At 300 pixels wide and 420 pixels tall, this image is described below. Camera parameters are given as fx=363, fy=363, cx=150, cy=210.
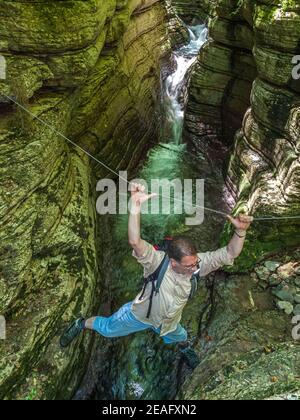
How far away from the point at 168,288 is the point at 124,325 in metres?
1.20

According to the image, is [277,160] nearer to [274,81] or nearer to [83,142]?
[274,81]

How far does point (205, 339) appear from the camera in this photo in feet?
22.7

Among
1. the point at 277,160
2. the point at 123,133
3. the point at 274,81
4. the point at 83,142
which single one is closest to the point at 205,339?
the point at 277,160

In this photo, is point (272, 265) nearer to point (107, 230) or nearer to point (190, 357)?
Result: point (190, 357)

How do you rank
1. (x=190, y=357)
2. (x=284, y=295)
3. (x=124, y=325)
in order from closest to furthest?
(x=124, y=325), (x=190, y=357), (x=284, y=295)

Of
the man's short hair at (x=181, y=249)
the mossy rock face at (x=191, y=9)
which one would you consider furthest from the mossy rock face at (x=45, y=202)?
the mossy rock face at (x=191, y=9)

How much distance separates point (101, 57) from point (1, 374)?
25.7 ft

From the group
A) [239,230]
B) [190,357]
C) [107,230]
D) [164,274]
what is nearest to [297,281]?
[190,357]

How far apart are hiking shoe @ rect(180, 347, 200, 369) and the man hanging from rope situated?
57 cm

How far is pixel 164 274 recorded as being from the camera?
4922mm

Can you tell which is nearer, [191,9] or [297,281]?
[297,281]

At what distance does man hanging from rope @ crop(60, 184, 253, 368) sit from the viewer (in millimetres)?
4578

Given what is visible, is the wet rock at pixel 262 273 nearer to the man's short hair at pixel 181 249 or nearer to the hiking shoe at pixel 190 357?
the hiking shoe at pixel 190 357

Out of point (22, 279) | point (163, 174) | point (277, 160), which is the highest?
point (277, 160)
